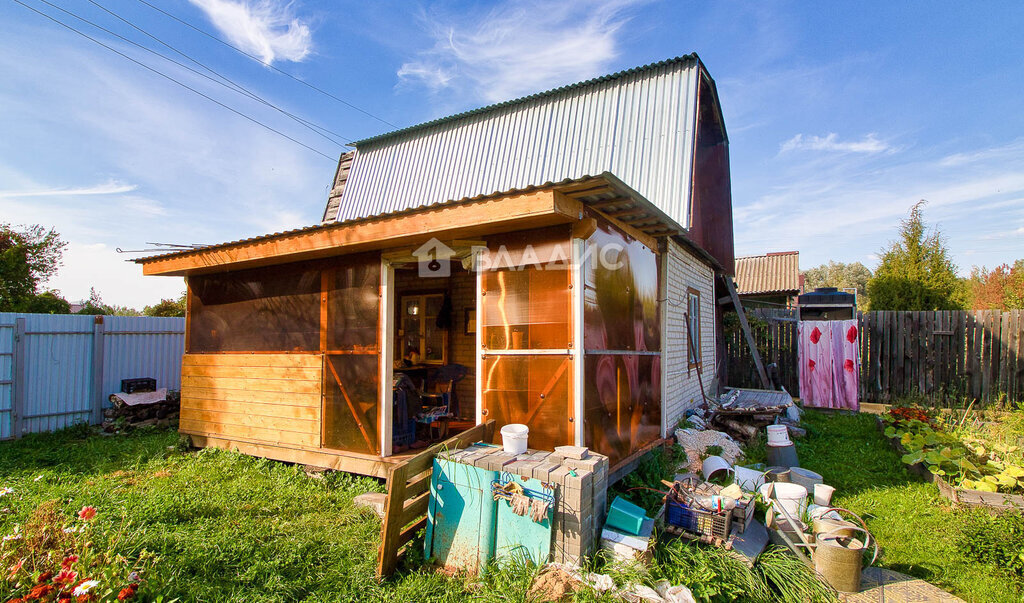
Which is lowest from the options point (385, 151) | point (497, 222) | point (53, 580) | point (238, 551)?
point (238, 551)

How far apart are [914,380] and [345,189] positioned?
1267 cm

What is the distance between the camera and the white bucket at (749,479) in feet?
14.9

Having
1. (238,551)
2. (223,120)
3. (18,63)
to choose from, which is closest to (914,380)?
(238,551)

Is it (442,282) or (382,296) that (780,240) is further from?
(382,296)

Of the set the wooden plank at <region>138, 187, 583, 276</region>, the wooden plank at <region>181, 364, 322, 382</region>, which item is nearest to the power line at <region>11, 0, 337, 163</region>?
the wooden plank at <region>138, 187, 583, 276</region>

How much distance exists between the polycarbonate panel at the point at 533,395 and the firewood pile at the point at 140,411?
720 centimetres

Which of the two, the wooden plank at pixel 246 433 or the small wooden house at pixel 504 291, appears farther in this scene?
the wooden plank at pixel 246 433

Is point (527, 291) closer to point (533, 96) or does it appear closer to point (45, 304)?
point (533, 96)

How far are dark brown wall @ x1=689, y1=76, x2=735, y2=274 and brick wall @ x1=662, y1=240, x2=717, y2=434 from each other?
425mm

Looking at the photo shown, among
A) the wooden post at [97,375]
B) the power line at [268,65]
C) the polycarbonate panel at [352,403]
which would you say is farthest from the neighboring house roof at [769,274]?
the wooden post at [97,375]

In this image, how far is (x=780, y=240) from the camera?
30.6 meters

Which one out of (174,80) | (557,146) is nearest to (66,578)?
(557,146)

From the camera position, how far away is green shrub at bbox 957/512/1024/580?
128 inches

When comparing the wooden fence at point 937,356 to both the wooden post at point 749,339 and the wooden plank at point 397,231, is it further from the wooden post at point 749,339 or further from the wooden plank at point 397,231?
the wooden plank at point 397,231
